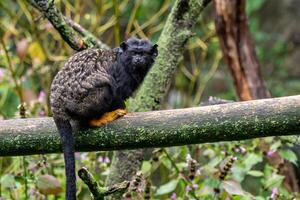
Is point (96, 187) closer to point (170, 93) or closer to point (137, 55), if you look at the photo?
point (137, 55)

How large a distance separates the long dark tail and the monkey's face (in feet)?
2.25

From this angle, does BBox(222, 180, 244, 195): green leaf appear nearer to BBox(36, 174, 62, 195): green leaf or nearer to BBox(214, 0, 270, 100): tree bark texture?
BBox(36, 174, 62, 195): green leaf

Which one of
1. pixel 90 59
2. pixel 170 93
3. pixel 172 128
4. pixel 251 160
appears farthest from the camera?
pixel 170 93

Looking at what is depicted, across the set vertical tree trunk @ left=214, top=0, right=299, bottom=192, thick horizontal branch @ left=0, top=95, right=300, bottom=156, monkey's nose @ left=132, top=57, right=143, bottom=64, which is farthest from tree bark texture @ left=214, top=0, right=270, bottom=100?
thick horizontal branch @ left=0, top=95, right=300, bottom=156

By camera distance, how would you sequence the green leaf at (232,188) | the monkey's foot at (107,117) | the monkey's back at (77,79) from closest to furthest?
the monkey's foot at (107,117), the monkey's back at (77,79), the green leaf at (232,188)

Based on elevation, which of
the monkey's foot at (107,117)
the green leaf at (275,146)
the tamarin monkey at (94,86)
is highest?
the tamarin monkey at (94,86)

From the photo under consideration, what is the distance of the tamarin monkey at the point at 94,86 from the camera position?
8.93 feet

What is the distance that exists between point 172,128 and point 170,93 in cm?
476

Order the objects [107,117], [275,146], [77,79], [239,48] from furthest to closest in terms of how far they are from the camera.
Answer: [239,48] → [275,146] → [77,79] → [107,117]

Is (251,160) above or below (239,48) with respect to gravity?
below

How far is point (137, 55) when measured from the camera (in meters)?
3.33

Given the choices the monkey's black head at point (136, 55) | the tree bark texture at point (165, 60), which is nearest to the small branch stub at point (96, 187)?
the monkey's black head at point (136, 55)

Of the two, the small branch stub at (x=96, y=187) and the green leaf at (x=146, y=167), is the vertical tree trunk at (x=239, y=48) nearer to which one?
the green leaf at (x=146, y=167)

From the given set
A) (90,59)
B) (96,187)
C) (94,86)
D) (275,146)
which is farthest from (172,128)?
(275,146)
